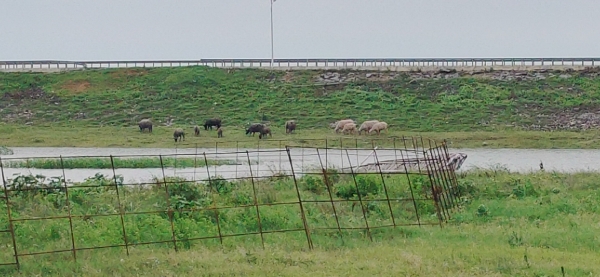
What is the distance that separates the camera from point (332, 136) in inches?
1631

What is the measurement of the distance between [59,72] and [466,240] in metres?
59.9

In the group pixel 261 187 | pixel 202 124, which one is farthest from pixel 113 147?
pixel 261 187

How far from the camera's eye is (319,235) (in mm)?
13094

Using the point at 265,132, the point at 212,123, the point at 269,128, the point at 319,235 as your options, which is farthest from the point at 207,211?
the point at 212,123

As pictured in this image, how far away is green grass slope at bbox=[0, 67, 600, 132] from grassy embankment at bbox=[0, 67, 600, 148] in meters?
0.07

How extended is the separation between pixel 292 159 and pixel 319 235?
15986mm

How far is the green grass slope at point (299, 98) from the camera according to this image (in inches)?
1895

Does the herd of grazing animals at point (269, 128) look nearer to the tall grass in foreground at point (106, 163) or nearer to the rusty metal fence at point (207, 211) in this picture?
the tall grass in foreground at point (106, 163)

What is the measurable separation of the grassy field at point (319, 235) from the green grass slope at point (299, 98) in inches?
1120

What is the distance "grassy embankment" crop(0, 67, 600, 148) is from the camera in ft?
137

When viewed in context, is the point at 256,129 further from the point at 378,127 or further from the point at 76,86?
the point at 76,86

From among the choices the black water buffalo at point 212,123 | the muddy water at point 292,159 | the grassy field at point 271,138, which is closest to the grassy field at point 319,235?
the muddy water at point 292,159

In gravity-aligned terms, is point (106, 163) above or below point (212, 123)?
above

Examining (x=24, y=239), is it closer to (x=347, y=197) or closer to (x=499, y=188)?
(x=347, y=197)
